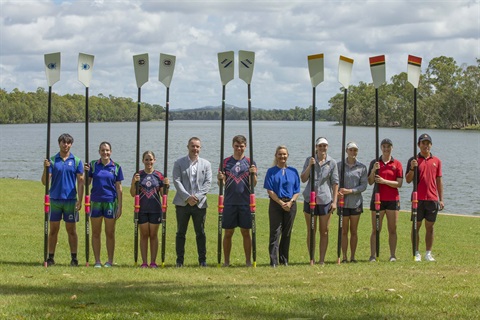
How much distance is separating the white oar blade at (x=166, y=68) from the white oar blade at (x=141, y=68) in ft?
0.85

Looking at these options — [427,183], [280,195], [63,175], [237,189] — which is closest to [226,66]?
[237,189]

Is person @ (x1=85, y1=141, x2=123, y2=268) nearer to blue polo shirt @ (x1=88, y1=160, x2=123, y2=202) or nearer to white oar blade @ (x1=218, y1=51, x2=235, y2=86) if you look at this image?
blue polo shirt @ (x1=88, y1=160, x2=123, y2=202)

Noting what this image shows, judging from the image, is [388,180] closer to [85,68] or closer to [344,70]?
[344,70]

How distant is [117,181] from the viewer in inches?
488

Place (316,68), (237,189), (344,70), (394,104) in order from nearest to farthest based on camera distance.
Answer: (237,189), (316,68), (344,70), (394,104)

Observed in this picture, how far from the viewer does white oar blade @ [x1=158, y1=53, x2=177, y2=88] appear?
1336 cm

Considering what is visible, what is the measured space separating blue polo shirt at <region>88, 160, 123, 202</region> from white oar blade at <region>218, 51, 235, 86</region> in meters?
2.58

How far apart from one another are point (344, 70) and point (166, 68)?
3.20 meters

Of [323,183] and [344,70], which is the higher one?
[344,70]

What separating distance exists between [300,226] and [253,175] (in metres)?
8.11

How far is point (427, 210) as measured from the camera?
13594 mm

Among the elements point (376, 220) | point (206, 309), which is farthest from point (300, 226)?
point (206, 309)

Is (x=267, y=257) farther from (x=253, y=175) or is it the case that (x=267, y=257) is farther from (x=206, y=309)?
(x=206, y=309)

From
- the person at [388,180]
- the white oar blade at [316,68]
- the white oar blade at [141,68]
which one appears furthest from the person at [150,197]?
the person at [388,180]
